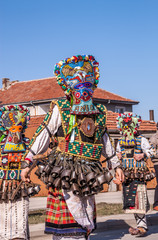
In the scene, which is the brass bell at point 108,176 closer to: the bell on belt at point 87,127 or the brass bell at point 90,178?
the brass bell at point 90,178

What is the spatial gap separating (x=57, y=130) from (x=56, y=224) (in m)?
1.20

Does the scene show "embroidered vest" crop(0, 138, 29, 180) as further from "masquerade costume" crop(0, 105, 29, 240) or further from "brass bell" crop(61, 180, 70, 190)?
"brass bell" crop(61, 180, 70, 190)

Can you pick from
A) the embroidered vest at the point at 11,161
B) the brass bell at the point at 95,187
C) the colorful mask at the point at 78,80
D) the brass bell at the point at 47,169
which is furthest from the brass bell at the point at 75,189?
the embroidered vest at the point at 11,161

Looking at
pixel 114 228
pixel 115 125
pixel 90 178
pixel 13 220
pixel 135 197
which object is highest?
pixel 115 125

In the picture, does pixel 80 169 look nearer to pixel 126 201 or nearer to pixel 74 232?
pixel 74 232

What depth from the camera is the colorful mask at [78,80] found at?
6195mm

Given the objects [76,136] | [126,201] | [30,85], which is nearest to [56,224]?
[76,136]

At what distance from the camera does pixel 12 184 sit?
7785mm

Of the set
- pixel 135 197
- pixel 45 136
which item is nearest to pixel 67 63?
pixel 45 136

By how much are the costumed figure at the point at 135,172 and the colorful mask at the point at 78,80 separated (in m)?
3.73

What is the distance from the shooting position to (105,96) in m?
37.0

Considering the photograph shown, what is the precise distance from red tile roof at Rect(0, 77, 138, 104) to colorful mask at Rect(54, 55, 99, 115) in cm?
2777

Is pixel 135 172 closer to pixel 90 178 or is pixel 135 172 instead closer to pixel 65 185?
pixel 90 178

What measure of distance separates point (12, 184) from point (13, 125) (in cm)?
101
